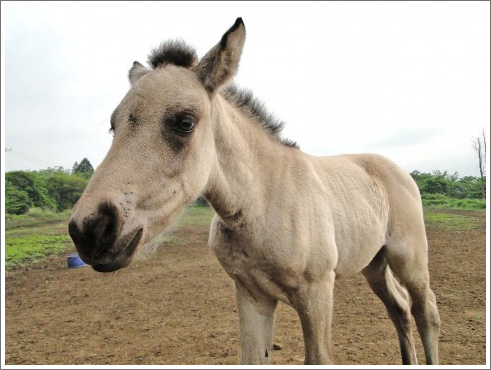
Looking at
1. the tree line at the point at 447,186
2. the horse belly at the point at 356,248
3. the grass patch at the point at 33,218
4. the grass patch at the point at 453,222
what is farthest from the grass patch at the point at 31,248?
the tree line at the point at 447,186

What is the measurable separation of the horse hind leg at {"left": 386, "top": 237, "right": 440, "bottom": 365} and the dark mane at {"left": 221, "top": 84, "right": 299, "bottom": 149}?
1908mm

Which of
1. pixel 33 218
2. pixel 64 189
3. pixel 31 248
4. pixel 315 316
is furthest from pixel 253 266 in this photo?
pixel 64 189

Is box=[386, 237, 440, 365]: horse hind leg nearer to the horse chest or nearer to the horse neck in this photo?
the horse chest

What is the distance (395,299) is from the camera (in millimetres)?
4426

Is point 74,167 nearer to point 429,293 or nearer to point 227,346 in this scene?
point 227,346

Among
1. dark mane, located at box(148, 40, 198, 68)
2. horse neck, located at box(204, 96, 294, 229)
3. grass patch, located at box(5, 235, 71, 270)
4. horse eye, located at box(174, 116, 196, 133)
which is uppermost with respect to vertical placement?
dark mane, located at box(148, 40, 198, 68)

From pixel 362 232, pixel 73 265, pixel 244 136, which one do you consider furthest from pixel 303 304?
pixel 73 265

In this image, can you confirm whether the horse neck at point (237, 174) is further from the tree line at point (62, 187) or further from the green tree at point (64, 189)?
the green tree at point (64, 189)

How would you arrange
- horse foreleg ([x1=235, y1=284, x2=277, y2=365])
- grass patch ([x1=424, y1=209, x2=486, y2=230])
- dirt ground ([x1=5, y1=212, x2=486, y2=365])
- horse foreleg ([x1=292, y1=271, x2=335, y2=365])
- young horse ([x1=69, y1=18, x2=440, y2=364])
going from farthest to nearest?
grass patch ([x1=424, y1=209, x2=486, y2=230]) < dirt ground ([x1=5, y1=212, x2=486, y2=365]) < horse foreleg ([x1=235, y1=284, x2=277, y2=365]) < horse foreleg ([x1=292, y1=271, x2=335, y2=365]) < young horse ([x1=69, y1=18, x2=440, y2=364])

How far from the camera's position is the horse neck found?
2785 millimetres

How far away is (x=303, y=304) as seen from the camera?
2.88 metres

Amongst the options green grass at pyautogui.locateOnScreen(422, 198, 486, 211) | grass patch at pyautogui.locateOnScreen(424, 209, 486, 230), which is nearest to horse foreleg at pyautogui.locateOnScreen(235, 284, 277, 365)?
grass patch at pyautogui.locateOnScreen(424, 209, 486, 230)

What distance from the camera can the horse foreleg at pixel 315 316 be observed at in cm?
288

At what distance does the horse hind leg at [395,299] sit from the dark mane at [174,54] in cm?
307
